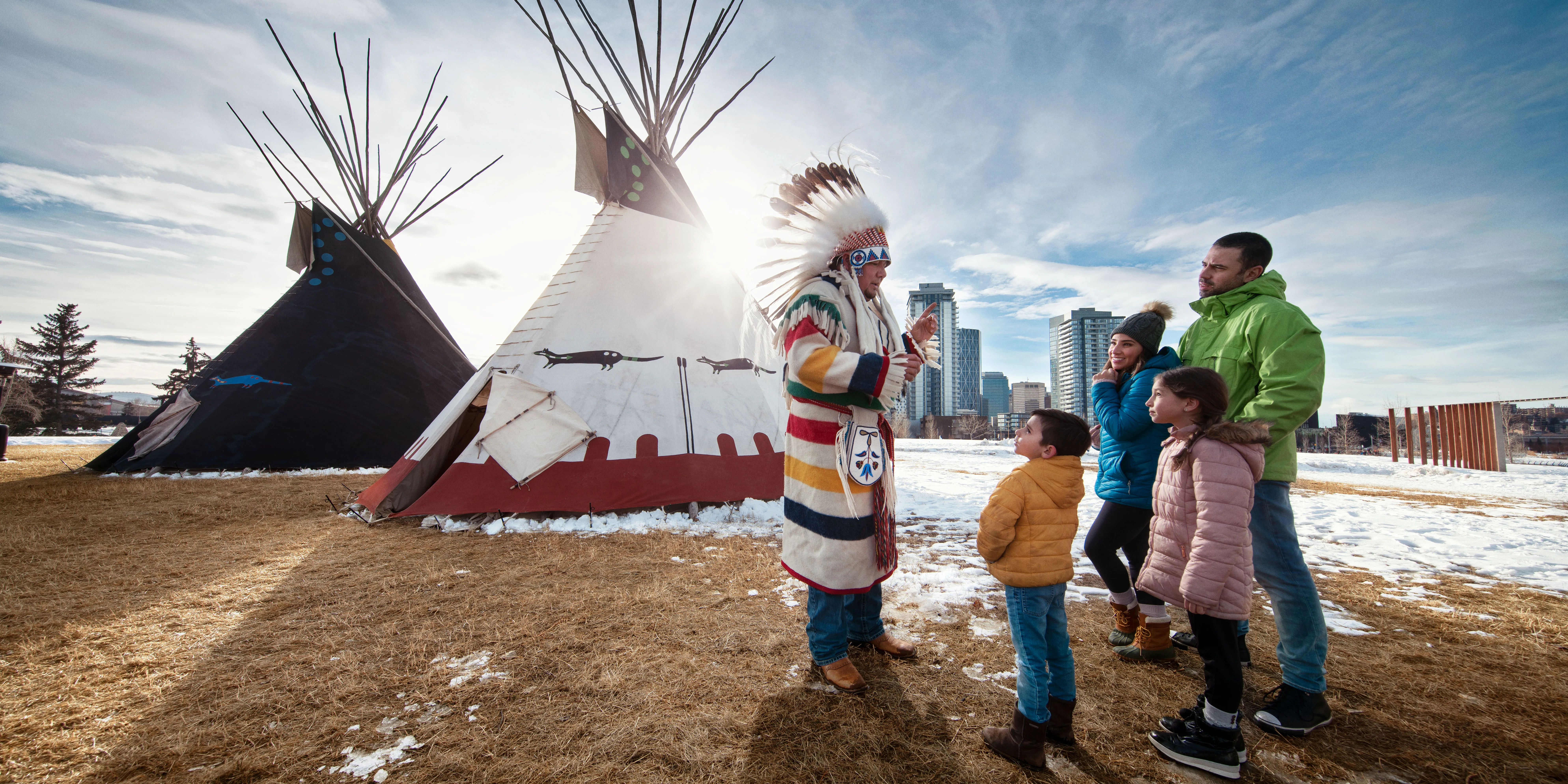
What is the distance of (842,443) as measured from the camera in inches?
87.4

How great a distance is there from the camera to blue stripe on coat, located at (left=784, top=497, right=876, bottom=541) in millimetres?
2188

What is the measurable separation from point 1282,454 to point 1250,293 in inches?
23.6

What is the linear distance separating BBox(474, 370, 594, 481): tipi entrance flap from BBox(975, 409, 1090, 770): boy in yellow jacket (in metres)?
4.58

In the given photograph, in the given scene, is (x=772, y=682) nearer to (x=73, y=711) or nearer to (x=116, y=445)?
(x=73, y=711)

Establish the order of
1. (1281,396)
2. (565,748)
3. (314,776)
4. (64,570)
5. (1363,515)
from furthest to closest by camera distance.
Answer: (1363,515) < (64,570) < (1281,396) < (565,748) < (314,776)

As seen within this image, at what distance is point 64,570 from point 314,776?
152 inches

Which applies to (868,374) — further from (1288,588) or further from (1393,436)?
(1393,436)

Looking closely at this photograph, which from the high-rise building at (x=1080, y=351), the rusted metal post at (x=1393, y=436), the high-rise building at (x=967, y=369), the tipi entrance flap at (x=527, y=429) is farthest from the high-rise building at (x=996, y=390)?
the tipi entrance flap at (x=527, y=429)

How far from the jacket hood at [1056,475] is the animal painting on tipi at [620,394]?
3704 millimetres

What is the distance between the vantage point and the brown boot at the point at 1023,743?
1.67m

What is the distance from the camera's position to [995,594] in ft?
10.7

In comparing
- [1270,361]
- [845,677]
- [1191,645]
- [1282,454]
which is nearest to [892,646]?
[845,677]

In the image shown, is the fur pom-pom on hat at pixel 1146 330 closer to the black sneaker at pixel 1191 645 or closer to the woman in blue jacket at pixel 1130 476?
the woman in blue jacket at pixel 1130 476

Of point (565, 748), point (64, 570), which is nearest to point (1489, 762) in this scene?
point (565, 748)
